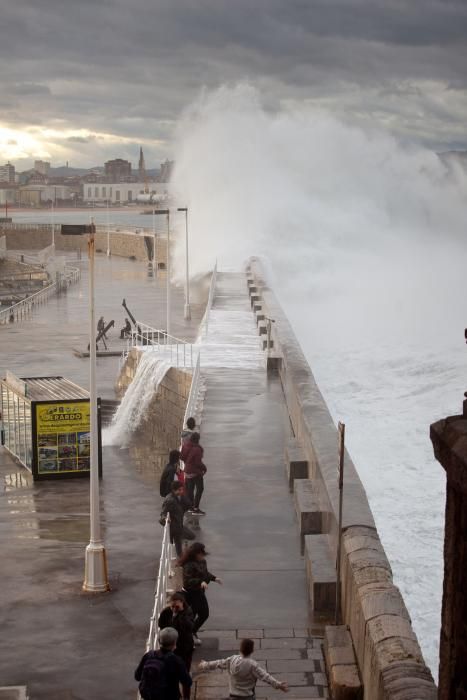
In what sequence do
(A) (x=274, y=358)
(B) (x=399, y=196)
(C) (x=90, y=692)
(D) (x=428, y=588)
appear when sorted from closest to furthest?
(C) (x=90, y=692)
(D) (x=428, y=588)
(A) (x=274, y=358)
(B) (x=399, y=196)

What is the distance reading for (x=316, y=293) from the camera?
48.9m

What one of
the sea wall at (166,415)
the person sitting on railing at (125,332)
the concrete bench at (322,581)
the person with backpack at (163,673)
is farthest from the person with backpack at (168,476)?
the person sitting on railing at (125,332)

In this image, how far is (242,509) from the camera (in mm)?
12641

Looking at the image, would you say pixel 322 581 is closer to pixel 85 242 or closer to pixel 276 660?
pixel 276 660

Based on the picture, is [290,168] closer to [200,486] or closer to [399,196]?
[399,196]

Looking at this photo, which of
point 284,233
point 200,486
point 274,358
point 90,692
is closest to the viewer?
point 90,692

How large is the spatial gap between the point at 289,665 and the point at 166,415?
1270 centimetres

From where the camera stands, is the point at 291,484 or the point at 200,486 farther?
the point at 291,484

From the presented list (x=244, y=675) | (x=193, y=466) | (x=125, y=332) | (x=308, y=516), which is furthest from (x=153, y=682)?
(x=125, y=332)

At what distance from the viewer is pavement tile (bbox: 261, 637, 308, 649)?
8.76 m

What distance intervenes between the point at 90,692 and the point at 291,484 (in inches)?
207

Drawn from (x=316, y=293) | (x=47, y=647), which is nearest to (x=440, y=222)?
(x=316, y=293)

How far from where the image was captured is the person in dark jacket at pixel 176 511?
33.3 feet

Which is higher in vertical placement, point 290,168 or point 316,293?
point 290,168
